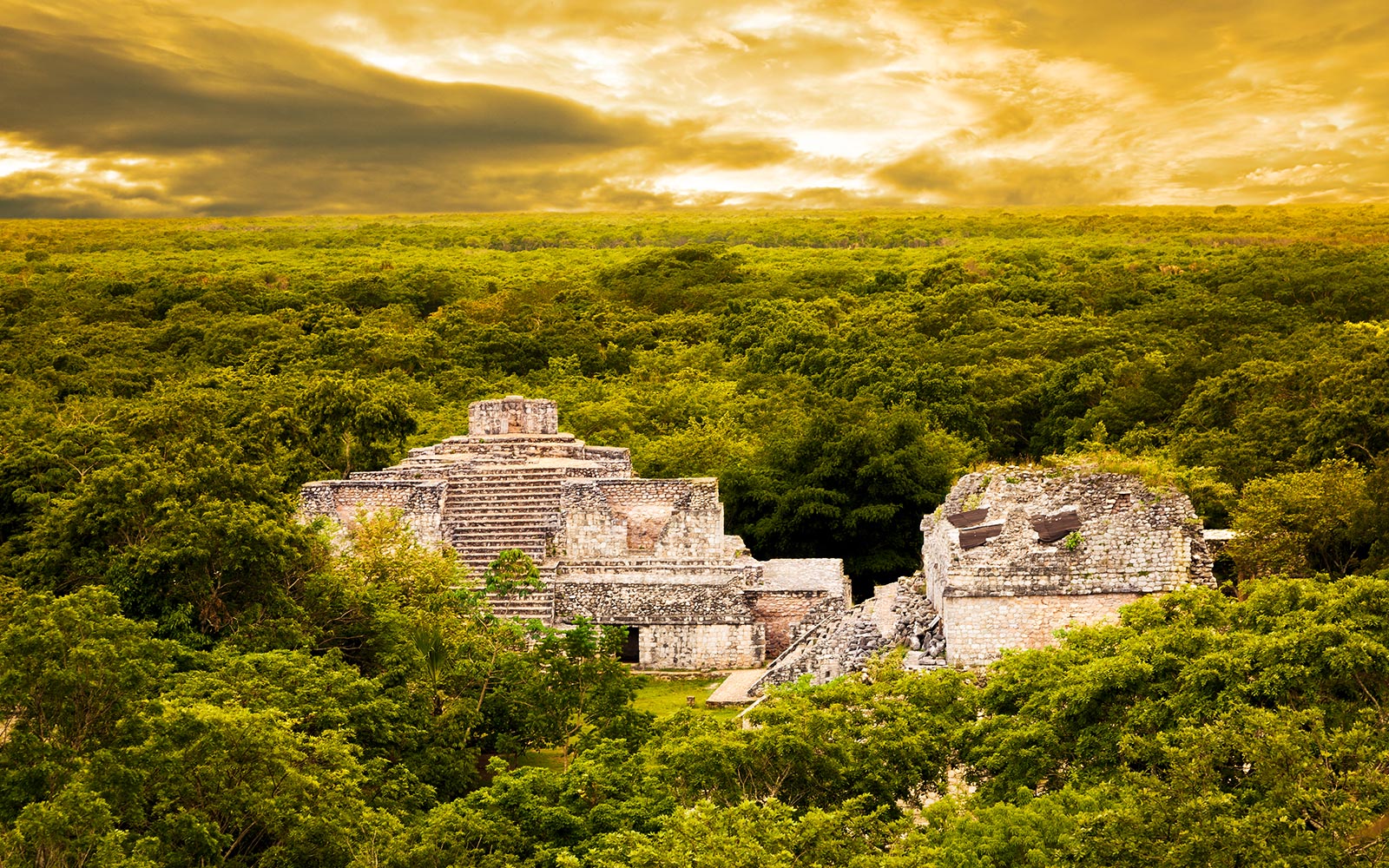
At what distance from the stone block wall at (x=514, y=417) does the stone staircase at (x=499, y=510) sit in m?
1.58

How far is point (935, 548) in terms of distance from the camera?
1895 centimetres

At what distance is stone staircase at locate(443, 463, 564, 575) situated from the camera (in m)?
24.6

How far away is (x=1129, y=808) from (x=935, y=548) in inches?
379

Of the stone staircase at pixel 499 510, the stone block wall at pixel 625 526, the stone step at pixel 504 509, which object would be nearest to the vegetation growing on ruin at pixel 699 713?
the stone block wall at pixel 625 526

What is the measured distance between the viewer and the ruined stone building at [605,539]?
22.6m

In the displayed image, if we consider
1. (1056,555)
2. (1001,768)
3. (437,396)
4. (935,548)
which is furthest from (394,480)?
(437,396)

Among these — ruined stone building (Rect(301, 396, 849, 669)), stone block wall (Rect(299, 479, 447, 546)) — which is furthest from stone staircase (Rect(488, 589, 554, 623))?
stone block wall (Rect(299, 479, 447, 546))

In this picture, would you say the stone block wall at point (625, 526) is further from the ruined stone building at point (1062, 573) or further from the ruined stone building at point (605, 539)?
the ruined stone building at point (1062, 573)

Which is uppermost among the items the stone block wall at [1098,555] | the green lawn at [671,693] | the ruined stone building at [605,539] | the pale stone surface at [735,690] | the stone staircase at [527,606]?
the stone block wall at [1098,555]

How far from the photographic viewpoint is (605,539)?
80.3 feet

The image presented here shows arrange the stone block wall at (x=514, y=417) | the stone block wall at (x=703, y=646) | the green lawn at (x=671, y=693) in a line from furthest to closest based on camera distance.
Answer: the stone block wall at (x=514, y=417), the stone block wall at (x=703, y=646), the green lawn at (x=671, y=693)

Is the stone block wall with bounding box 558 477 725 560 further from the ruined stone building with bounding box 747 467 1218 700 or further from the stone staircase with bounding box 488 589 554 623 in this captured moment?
the ruined stone building with bounding box 747 467 1218 700

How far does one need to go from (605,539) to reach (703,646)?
3.31 m

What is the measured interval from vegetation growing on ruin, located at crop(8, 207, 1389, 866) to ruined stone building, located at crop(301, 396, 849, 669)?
2.27 metres
